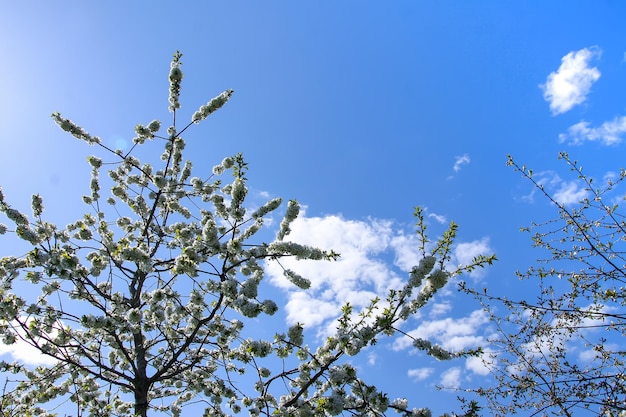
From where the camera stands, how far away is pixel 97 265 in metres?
7.67

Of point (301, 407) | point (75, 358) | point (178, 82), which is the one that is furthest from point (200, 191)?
point (301, 407)

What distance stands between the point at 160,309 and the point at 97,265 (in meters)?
1.58

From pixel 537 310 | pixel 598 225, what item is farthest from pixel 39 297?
pixel 598 225

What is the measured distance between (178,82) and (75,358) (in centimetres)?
629

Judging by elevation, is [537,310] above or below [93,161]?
below

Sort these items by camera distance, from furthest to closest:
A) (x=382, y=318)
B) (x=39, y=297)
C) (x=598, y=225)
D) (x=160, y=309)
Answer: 1. (x=39, y=297)
2. (x=160, y=309)
3. (x=598, y=225)
4. (x=382, y=318)

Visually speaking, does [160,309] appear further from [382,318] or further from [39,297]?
[382,318]

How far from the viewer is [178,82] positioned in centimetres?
928

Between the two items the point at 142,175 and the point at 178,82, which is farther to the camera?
the point at 142,175

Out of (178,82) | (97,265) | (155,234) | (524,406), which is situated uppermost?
(178,82)

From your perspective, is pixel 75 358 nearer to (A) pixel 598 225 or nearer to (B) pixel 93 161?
(B) pixel 93 161

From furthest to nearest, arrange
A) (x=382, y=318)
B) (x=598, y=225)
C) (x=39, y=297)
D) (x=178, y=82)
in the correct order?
(x=178, y=82)
(x=39, y=297)
(x=598, y=225)
(x=382, y=318)

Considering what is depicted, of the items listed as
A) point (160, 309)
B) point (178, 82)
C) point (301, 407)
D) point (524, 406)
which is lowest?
point (301, 407)

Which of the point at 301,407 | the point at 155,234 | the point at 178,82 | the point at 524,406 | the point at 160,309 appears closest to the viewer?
the point at 301,407
